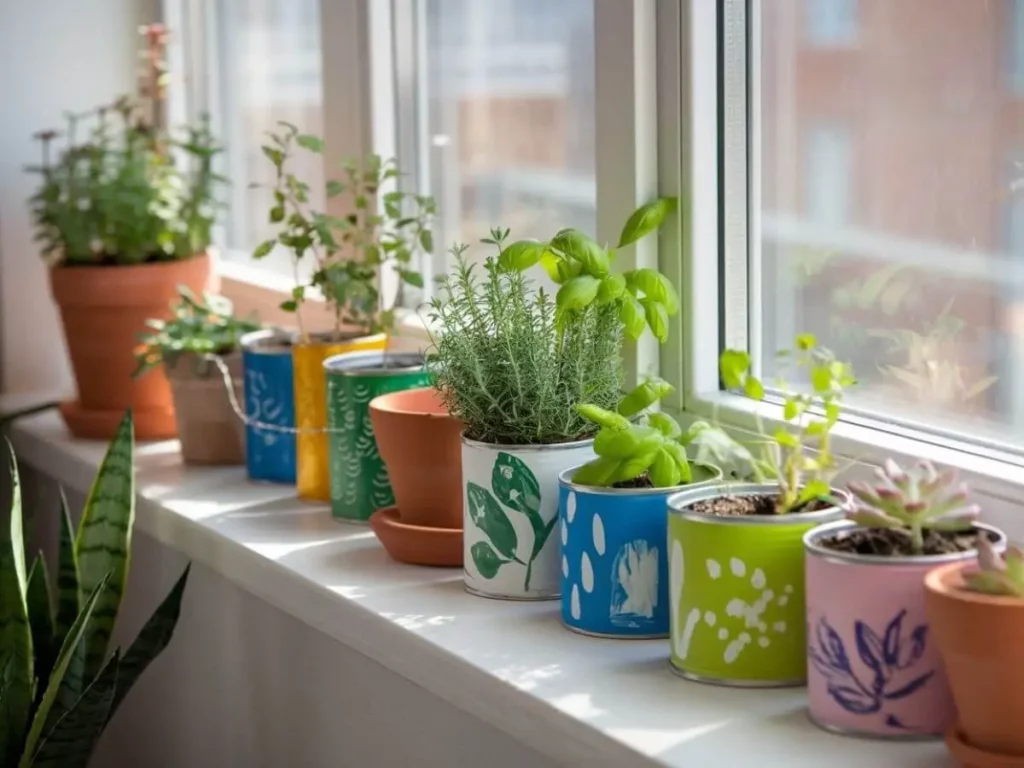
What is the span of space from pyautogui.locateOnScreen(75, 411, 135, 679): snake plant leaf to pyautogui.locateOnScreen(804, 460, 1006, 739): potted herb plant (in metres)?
0.75

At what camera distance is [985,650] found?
0.68 metres

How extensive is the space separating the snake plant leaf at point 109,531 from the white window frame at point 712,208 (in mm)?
512

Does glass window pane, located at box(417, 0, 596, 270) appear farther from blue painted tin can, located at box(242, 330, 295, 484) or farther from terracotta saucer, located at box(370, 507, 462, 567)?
terracotta saucer, located at box(370, 507, 462, 567)

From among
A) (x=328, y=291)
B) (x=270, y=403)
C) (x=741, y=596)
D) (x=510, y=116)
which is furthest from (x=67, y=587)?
(x=741, y=596)

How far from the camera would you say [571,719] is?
31.8 inches

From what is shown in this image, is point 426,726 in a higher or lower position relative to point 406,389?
lower

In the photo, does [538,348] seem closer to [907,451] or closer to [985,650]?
[907,451]

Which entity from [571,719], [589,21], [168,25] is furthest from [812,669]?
[168,25]

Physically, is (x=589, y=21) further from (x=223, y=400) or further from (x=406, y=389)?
(x=223, y=400)

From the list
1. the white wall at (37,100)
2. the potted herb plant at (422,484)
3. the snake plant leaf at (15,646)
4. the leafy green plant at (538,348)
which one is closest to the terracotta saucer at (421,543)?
the potted herb plant at (422,484)

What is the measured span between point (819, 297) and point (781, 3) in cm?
22

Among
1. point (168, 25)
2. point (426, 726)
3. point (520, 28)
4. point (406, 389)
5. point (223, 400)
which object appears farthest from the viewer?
point (168, 25)

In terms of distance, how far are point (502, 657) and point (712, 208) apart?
412 mm

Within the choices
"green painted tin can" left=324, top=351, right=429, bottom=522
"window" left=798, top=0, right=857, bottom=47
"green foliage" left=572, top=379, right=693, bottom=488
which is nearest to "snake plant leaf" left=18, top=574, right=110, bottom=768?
"green painted tin can" left=324, top=351, right=429, bottom=522
